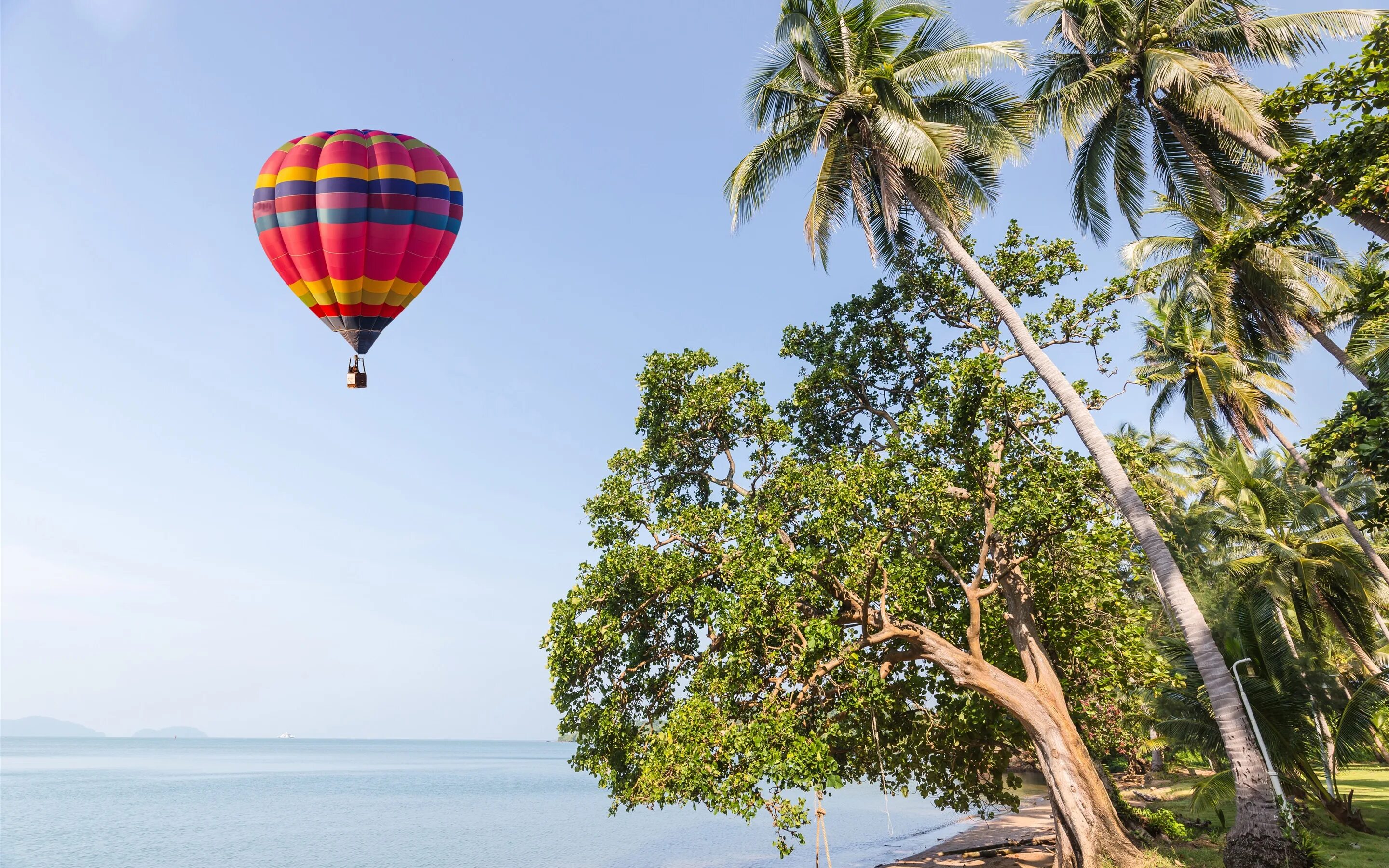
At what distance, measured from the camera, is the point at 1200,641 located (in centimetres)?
1170

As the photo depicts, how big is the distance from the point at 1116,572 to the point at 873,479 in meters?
5.42

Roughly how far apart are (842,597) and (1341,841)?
11.3 metres

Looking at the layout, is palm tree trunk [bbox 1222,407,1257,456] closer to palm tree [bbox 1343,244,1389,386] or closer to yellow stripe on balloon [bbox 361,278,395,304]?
palm tree [bbox 1343,244,1389,386]

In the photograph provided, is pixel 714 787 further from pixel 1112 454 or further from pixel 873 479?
pixel 1112 454

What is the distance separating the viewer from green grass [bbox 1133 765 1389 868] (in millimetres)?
12055

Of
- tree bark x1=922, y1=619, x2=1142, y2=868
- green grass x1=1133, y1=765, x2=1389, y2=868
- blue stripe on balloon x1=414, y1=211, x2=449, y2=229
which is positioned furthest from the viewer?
blue stripe on balloon x1=414, y1=211, x2=449, y2=229

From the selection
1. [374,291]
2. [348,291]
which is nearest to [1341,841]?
[374,291]

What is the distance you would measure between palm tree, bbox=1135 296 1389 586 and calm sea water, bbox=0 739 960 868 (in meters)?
18.8

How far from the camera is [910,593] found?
529 inches

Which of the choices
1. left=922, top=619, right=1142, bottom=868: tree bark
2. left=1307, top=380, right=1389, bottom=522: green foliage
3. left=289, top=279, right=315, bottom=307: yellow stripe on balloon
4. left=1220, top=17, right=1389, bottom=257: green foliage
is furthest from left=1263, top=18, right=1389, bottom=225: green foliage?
left=289, top=279, right=315, bottom=307: yellow stripe on balloon

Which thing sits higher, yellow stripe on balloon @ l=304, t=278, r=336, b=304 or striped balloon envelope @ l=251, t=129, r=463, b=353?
striped balloon envelope @ l=251, t=129, r=463, b=353

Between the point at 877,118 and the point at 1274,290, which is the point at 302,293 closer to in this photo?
the point at 877,118

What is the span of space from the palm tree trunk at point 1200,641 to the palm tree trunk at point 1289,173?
4.62m

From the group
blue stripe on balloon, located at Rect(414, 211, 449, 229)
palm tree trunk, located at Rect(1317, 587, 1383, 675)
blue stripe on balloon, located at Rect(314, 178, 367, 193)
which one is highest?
blue stripe on balloon, located at Rect(314, 178, 367, 193)
